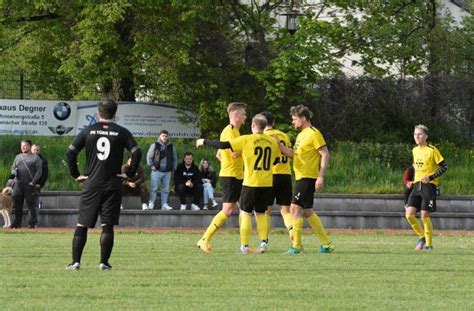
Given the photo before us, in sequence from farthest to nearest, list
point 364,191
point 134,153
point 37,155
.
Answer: point 364,191
point 37,155
point 134,153

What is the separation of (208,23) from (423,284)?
23.3 m

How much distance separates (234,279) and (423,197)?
728 centimetres

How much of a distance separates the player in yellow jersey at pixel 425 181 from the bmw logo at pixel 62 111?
1746 cm

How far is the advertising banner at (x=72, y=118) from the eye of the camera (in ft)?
118

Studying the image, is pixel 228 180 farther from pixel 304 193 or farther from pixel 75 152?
pixel 75 152

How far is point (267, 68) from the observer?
119 feet

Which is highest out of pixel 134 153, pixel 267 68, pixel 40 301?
pixel 267 68

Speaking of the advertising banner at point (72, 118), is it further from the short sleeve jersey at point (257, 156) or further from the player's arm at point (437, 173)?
the short sleeve jersey at point (257, 156)

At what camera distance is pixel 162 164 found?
30984 millimetres

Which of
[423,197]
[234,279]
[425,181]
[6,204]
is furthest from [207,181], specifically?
[234,279]

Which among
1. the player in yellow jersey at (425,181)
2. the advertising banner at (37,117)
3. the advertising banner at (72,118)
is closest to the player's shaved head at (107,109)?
the player in yellow jersey at (425,181)

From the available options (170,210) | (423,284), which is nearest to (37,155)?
(170,210)

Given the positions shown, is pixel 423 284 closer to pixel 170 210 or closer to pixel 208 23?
pixel 170 210

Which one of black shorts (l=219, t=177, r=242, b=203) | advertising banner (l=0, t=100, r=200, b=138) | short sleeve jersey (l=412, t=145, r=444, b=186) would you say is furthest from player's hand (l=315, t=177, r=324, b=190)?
advertising banner (l=0, t=100, r=200, b=138)
